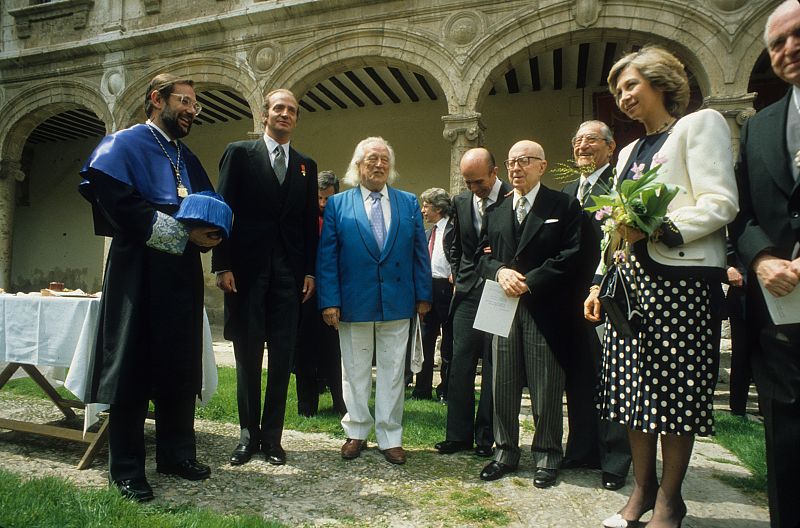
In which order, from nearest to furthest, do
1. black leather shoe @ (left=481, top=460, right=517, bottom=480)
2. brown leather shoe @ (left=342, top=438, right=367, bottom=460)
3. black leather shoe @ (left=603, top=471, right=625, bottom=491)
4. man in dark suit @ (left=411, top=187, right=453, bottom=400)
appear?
1. black leather shoe @ (left=603, top=471, right=625, bottom=491)
2. black leather shoe @ (left=481, top=460, right=517, bottom=480)
3. brown leather shoe @ (left=342, top=438, right=367, bottom=460)
4. man in dark suit @ (left=411, top=187, right=453, bottom=400)

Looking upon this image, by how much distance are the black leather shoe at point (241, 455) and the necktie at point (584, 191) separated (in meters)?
2.59

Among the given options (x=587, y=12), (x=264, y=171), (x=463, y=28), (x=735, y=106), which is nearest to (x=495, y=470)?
(x=264, y=171)

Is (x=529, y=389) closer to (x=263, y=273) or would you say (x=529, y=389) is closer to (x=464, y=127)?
(x=263, y=273)

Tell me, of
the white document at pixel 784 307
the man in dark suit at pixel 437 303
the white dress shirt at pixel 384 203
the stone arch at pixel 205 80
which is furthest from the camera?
the stone arch at pixel 205 80

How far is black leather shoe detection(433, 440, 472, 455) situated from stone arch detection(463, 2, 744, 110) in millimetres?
5723

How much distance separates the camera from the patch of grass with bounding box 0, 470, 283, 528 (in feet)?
7.11

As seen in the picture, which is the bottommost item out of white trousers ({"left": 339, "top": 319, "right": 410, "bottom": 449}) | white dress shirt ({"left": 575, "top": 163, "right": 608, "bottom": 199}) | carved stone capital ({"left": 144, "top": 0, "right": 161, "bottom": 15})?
white trousers ({"left": 339, "top": 319, "right": 410, "bottom": 449})

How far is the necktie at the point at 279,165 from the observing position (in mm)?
3499

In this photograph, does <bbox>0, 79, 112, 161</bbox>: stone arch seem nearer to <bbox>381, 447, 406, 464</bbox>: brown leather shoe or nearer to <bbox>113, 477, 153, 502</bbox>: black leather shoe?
<bbox>113, 477, 153, 502</bbox>: black leather shoe

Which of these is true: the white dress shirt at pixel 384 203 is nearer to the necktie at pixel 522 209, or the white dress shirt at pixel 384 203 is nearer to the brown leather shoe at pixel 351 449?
the necktie at pixel 522 209

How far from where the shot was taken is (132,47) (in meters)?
10.1

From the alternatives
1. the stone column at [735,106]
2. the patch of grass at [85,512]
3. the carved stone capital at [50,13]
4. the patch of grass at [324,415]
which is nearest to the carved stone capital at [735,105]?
the stone column at [735,106]

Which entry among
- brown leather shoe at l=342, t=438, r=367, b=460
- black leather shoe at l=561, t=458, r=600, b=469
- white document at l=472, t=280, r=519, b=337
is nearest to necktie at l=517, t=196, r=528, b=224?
white document at l=472, t=280, r=519, b=337

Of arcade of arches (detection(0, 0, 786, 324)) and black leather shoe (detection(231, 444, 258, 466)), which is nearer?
black leather shoe (detection(231, 444, 258, 466))
